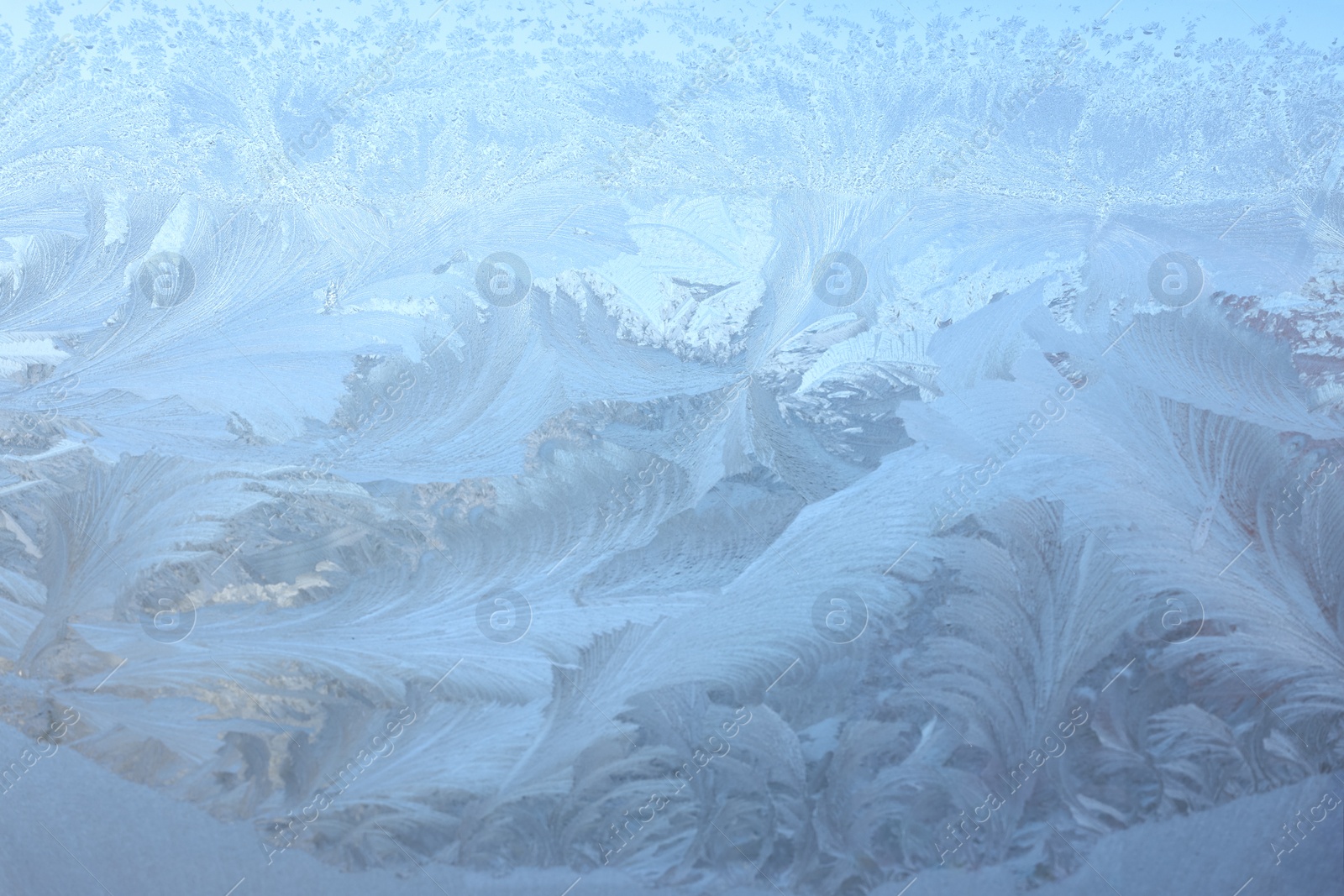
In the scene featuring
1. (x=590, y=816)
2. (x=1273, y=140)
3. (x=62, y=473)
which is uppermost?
(x=1273, y=140)

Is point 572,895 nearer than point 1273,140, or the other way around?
point 572,895

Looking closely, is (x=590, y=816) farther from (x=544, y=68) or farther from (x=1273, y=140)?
(x=1273, y=140)

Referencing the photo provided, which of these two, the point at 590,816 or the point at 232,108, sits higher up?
the point at 232,108

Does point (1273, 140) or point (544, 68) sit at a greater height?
A: point (1273, 140)

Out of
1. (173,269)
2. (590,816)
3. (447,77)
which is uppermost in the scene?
(447,77)

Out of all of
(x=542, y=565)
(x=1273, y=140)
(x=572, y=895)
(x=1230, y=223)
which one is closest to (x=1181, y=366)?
(x=1230, y=223)

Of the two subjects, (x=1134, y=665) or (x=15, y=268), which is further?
(x=15, y=268)

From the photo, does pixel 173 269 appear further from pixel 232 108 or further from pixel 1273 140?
pixel 1273 140

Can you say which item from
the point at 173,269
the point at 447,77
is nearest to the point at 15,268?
the point at 173,269
